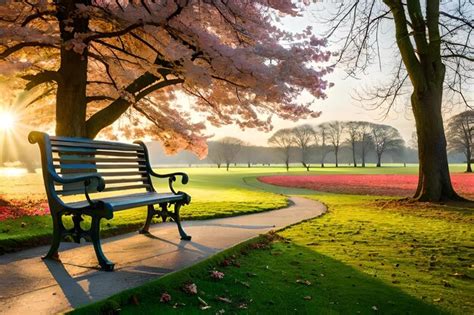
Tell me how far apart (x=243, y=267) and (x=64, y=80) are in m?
7.19

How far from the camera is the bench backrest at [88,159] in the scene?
4.89 meters

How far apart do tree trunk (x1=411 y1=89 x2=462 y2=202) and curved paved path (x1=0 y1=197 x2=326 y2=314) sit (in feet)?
26.7

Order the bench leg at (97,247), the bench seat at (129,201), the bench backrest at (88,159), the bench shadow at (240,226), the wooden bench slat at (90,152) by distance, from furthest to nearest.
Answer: the bench shadow at (240,226), the wooden bench slat at (90,152), the bench backrest at (88,159), the bench seat at (129,201), the bench leg at (97,247)

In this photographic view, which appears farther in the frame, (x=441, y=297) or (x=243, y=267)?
Answer: (x=243, y=267)

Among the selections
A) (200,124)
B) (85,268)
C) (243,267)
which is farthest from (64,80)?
(243,267)

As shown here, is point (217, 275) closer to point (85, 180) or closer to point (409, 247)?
point (85, 180)

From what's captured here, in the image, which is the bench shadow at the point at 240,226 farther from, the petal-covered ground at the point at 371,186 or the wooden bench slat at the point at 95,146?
the petal-covered ground at the point at 371,186

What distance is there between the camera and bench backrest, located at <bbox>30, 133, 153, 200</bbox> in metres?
4.89

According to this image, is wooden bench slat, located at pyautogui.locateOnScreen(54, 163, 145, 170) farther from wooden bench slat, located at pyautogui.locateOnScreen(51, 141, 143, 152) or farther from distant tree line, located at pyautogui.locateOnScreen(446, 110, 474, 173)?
distant tree line, located at pyautogui.locateOnScreen(446, 110, 474, 173)

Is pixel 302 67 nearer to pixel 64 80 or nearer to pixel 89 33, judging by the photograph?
pixel 89 33

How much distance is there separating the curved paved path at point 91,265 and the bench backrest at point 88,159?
0.91 m

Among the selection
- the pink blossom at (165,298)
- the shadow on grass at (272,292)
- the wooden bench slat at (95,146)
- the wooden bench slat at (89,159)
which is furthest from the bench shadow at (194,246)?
the pink blossom at (165,298)

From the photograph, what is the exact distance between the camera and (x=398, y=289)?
4352 mm

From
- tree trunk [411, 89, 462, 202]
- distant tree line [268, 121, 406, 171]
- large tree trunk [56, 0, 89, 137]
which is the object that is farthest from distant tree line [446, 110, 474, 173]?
large tree trunk [56, 0, 89, 137]
